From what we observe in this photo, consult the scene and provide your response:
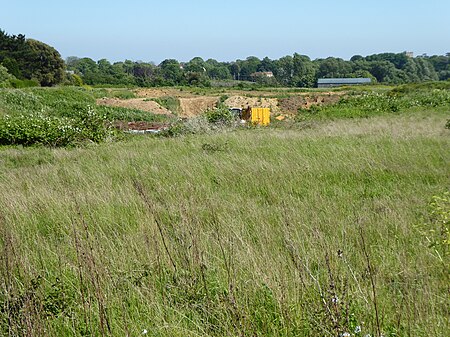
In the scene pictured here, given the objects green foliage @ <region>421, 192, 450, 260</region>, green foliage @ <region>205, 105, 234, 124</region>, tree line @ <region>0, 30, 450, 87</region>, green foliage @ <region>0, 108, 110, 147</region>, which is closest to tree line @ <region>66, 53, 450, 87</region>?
tree line @ <region>0, 30, 450, 87</region>

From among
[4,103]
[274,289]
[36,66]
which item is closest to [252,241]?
[274,289]

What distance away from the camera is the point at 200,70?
112750 millimetres

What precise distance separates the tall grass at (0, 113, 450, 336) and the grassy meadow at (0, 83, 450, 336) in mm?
16

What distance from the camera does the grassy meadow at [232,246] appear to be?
2.81 metres

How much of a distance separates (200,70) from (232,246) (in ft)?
366

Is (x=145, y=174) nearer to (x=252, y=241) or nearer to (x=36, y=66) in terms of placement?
(x=252, y=241)

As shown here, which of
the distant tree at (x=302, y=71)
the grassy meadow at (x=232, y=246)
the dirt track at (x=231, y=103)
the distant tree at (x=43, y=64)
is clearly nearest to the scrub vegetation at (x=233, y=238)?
the grassy meadow at (x=232, y=246)

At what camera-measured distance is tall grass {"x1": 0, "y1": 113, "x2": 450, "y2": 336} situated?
2.81m

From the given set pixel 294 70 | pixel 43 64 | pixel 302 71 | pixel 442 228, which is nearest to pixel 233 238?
pixel 442 228

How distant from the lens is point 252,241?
4.39 meters

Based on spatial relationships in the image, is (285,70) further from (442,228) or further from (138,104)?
(442,228)

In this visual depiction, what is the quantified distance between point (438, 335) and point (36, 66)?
204 ft

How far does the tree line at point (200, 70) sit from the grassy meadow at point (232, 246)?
49.3 meters

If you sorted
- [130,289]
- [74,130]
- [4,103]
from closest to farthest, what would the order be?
[130,289] < [74,130] < [4,103]
